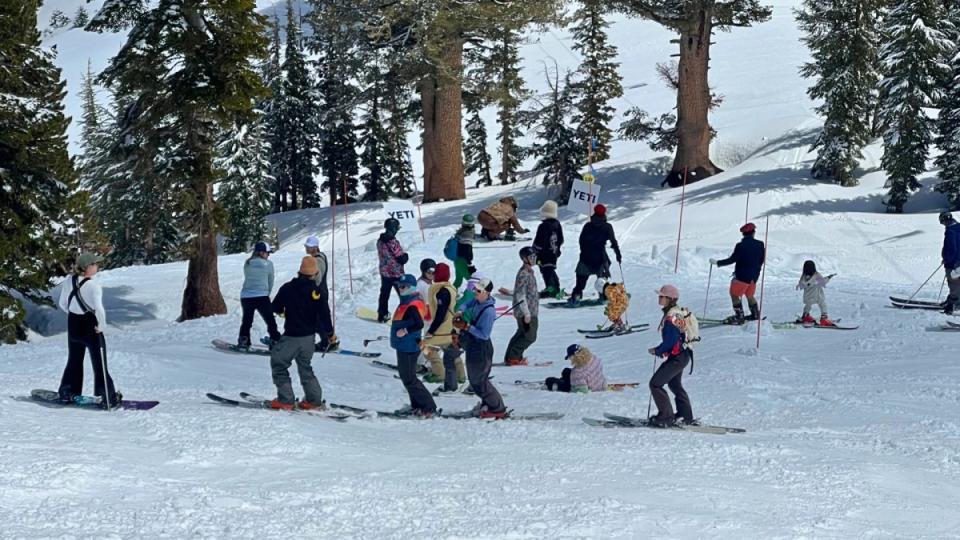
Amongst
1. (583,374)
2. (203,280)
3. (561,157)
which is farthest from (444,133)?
(583,374)

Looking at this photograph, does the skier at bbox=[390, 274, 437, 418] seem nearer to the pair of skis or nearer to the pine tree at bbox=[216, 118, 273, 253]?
the pair of skis

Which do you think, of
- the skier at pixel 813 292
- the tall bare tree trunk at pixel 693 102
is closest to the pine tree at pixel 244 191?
the tall bare tree trunk at pixel 693 102

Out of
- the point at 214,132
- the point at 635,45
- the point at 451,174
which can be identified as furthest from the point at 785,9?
the point at 214,132

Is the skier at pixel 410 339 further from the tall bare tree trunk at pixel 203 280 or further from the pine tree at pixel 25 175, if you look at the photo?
the pine tree at pixel 25 175

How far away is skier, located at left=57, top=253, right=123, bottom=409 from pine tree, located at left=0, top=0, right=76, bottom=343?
14.8 metres

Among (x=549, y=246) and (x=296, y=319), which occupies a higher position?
(x=549, y=246)

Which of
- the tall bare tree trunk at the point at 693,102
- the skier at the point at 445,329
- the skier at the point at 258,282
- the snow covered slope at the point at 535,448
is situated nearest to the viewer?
the snow covered slope at the point at 535,448

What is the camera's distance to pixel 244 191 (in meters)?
49.6

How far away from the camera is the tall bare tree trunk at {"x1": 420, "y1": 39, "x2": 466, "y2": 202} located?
118 ft

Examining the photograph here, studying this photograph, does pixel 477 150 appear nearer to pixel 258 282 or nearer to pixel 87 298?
pixel 258 282

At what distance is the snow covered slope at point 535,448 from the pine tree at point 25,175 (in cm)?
818

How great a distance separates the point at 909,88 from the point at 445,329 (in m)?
23.1

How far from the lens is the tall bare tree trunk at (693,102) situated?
111 ft

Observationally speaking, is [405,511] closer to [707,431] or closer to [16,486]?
[16,486]
